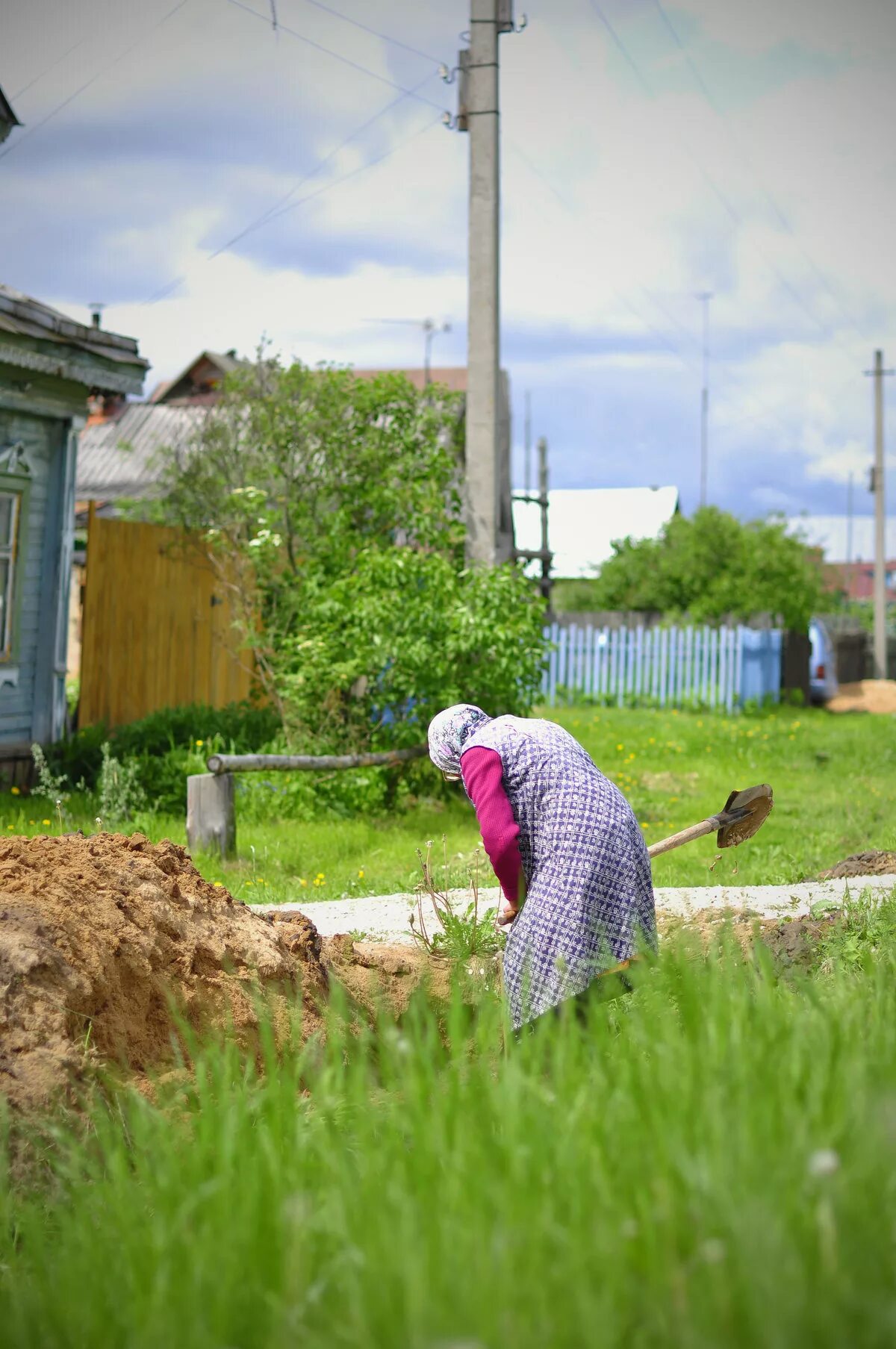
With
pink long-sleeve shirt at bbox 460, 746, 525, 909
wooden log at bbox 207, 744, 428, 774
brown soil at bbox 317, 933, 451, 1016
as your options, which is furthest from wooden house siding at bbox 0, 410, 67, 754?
pink long-sleeve shirt at bbox 460, 746, 525, 909

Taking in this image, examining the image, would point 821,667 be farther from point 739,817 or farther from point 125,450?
point 739,817

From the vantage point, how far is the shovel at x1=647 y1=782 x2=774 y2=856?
550 centimetres

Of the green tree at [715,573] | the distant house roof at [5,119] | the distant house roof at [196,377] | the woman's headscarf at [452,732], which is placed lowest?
the woman's headscarf at [452,732]

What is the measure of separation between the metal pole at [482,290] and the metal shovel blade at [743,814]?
Result: 5.24 m

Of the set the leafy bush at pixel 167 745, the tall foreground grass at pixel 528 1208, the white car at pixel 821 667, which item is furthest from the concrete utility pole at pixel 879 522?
the tall foreground grass at pixel 528 1208

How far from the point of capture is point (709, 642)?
20.4m

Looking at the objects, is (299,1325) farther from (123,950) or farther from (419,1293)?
(123,950)

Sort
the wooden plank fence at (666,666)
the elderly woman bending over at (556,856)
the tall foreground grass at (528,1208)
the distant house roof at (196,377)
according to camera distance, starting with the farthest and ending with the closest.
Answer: the distant house roof at (196,377) → the wooden plank fence at (666,666) → the elderly woman bending over at (556,856) → the tall foreground grass at (528,1208)

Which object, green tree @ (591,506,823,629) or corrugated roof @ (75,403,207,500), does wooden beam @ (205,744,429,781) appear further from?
corrugated roof @ (75,403,207,500)

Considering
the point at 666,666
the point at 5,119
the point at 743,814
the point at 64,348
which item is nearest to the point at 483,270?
the point at 64,348

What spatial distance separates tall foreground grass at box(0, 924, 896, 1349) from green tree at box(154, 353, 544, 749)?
6898mm

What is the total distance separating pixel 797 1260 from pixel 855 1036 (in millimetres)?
912

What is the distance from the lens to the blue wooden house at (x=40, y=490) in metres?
9.98

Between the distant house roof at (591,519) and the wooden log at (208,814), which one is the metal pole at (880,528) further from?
the wooden log at (208,814)
